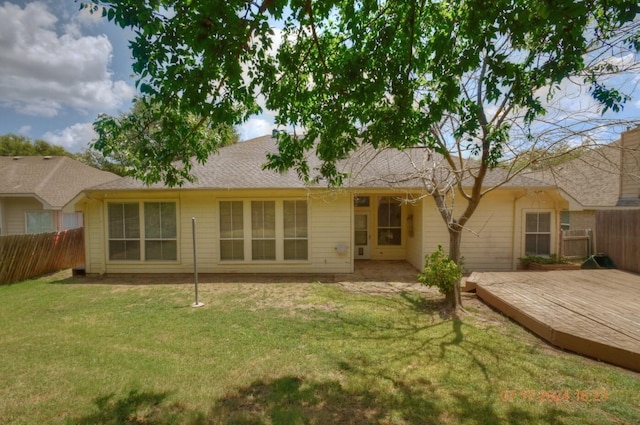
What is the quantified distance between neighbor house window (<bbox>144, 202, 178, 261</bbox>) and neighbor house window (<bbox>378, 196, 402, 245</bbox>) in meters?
7.25

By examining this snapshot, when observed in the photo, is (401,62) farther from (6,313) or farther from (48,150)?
(48,150)

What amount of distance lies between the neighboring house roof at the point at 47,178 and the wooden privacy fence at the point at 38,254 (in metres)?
1.87

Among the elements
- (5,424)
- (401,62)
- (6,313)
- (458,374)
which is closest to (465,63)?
(401,62)

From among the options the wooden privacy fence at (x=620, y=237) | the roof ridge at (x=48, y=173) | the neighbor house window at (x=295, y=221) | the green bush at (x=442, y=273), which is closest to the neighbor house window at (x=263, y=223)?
the neighbor house window at (x=295, y=221)

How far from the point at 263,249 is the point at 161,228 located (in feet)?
10.8

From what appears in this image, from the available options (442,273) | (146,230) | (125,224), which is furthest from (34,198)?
(442,273)

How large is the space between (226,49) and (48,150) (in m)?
41.2

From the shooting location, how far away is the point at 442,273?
606 cm

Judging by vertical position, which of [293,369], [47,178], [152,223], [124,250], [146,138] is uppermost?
[47,178]

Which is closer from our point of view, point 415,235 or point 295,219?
point 295,219

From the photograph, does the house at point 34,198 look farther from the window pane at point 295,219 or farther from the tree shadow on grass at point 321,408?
the tree shadow on grass at point 321,408

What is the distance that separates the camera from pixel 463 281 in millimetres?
7867

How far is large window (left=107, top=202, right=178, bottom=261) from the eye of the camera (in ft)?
32.7

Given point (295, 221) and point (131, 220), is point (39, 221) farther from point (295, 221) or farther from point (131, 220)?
point (295, 221)
